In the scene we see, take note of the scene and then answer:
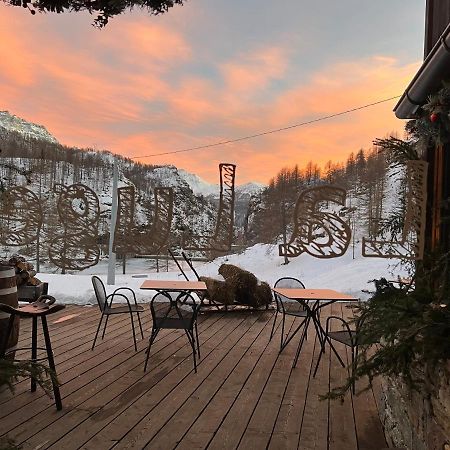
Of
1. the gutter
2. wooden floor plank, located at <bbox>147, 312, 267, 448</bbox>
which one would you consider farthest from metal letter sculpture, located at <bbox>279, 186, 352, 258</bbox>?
the gutter

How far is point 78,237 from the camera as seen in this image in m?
5.73

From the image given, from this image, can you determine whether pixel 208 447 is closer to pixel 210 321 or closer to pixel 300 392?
pixel 300 392

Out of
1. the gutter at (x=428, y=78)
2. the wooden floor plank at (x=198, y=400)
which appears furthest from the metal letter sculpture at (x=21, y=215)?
the gutter at (x=428, y=78)

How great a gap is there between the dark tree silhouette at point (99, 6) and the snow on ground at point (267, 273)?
18.0 ft

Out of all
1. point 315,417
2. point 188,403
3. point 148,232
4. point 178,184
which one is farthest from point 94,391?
point 178,184

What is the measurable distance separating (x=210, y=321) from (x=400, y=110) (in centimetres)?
405

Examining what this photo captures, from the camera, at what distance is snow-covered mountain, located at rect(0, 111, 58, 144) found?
6791 mm

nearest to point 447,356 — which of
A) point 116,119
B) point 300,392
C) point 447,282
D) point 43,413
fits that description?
point 447,282

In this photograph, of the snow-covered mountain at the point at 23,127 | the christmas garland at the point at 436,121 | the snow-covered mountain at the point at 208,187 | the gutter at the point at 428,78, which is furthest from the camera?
the snow-covered mountain at the point at 23,127

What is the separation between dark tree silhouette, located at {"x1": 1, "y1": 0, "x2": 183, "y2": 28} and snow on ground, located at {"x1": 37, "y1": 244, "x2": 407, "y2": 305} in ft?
18.0

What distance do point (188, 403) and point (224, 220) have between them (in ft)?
7.28

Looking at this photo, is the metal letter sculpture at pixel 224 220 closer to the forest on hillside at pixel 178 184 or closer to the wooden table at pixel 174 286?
the forest on hillside at pixel 178 184

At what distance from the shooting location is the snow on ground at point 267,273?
25.6ft

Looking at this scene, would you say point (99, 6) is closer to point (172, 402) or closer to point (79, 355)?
point (172, 402)
